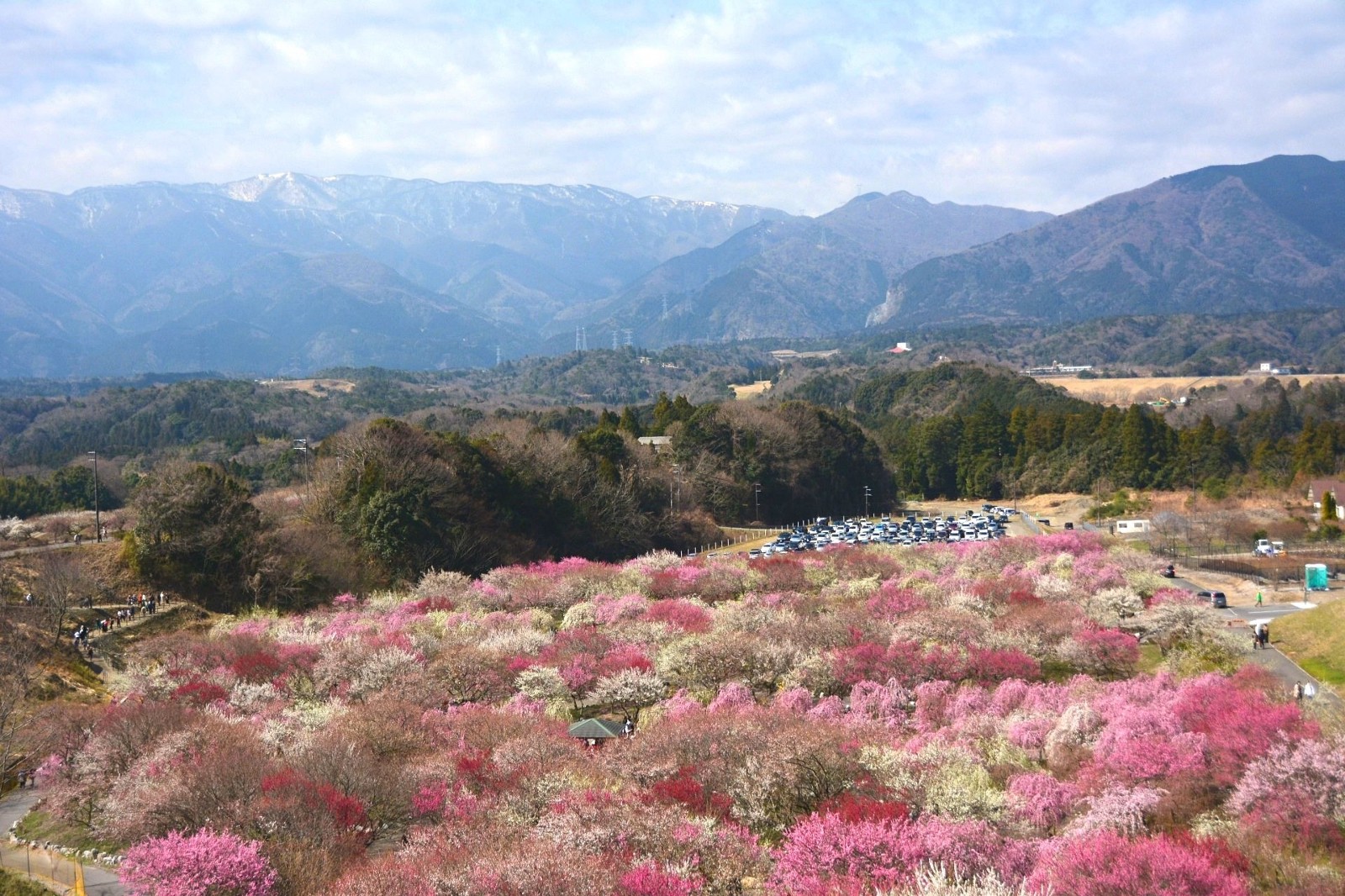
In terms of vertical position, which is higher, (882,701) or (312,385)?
(882,701)

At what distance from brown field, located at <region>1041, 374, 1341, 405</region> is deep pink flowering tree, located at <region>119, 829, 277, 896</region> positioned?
147296 millimetres

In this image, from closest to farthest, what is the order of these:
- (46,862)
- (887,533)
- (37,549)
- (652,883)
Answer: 1. (652,883)
2. (46,862)
3. (37,549)
4. (887,533)

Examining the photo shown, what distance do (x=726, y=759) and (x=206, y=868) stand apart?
23.8 ft

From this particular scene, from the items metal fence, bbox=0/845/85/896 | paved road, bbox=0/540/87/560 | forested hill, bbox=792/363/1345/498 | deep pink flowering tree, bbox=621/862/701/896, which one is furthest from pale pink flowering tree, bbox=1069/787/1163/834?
forested hill, bbox=792/363/1345/498

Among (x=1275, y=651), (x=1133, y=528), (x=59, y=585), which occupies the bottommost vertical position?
(x=1133, y=528)

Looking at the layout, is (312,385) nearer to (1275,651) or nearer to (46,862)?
(1275,651)

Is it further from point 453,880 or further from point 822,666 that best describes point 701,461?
point 453,880

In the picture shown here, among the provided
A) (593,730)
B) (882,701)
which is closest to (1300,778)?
(882,701)

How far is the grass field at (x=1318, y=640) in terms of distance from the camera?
87.9 ft

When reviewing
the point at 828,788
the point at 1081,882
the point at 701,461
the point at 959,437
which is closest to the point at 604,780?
the point at 828,788

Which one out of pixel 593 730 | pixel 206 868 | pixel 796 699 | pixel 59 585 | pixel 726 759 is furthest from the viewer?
pixel 59 585

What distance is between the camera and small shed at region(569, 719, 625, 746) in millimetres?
20688

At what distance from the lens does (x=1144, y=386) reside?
17588cm

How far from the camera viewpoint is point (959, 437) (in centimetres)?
9844
